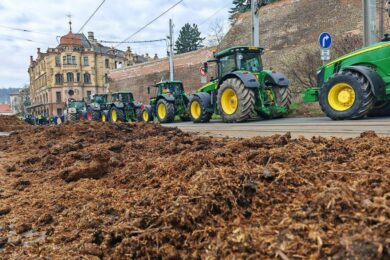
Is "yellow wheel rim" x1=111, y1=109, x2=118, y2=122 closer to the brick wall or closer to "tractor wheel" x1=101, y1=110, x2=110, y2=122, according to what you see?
"tractor wheel" x1=101, y1=110, x2=110, y2=122

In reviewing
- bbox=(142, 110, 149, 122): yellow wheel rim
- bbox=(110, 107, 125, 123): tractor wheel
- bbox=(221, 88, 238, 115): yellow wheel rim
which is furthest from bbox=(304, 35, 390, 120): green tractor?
bbox=(110, 107, 125, 123): tractor wheel

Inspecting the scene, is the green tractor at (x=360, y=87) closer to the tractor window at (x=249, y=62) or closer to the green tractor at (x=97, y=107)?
the tractor window at (x=249, y=62)

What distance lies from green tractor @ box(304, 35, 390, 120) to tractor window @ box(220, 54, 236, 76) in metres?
4.01

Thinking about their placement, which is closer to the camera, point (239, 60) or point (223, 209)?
point (223, 209)

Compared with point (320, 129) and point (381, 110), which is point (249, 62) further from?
point (320, 129)

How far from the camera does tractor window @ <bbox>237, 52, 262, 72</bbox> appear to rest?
13.8 metres

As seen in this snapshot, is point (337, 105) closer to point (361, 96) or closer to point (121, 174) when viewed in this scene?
point (361, 96)

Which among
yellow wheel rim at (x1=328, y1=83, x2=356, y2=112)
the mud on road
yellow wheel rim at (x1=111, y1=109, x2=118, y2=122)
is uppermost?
yellow wheel rim at (x1=328, y1=83, x2=356, y2=112)

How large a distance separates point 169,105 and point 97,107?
10.8 m

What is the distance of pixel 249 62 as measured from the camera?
13.9 m

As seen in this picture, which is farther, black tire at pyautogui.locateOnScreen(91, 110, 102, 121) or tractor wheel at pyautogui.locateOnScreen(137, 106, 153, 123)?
black tire at pyautogui.locateOnScreen(91, 110, 102, 121)

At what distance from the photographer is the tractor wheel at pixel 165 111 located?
17.8 metres

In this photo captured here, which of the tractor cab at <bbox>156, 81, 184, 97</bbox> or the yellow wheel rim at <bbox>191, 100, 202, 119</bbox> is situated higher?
the tractor cab at <bbox>156, 81, 184, 97</bbox>

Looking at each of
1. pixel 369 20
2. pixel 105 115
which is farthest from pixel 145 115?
pixel 369 20
